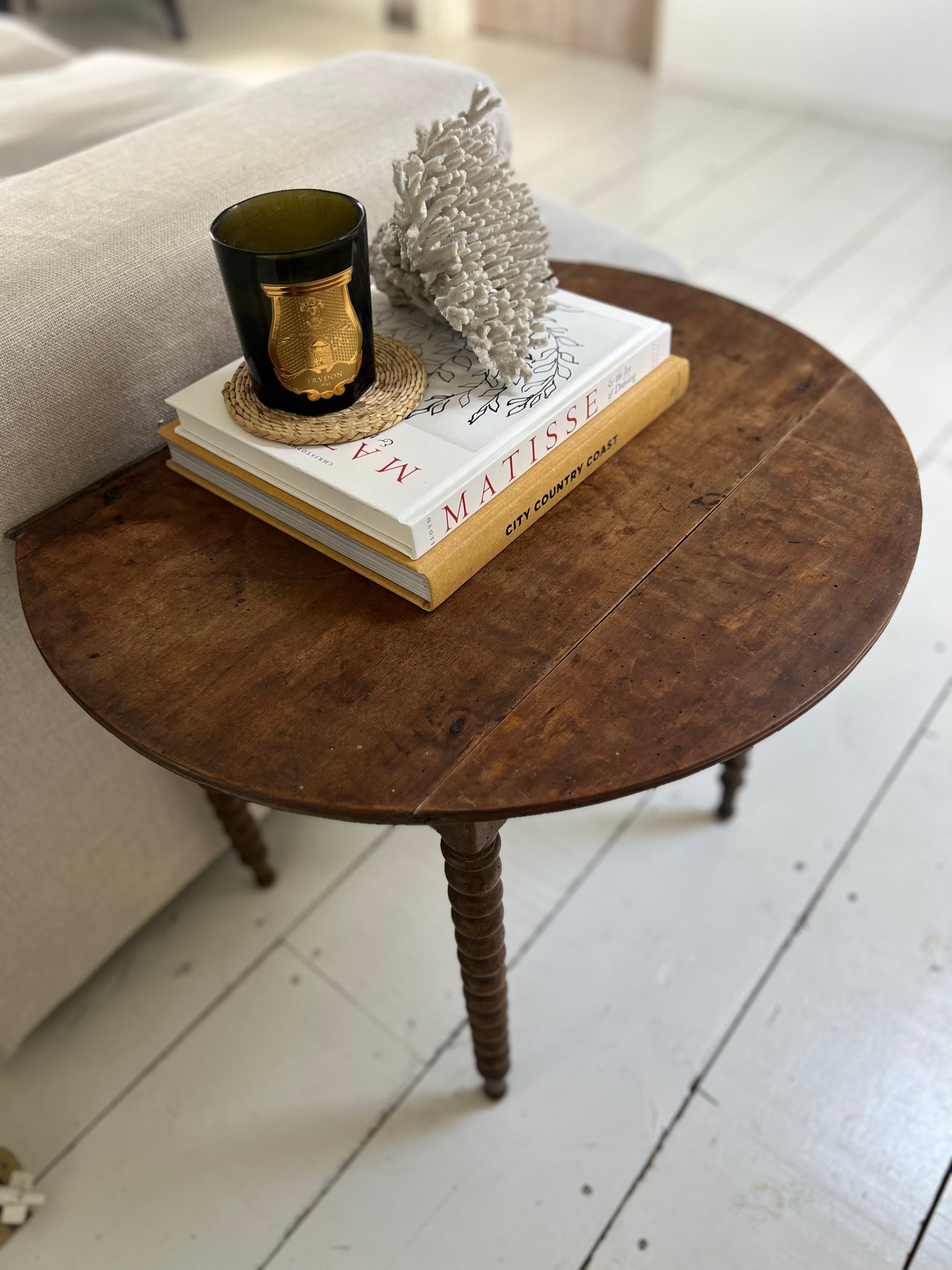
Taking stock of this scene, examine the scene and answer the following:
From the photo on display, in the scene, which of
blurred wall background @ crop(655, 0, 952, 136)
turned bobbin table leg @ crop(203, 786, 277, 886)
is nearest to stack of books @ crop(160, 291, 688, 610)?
turned bobbin table leg @ crop(203, 786, 277, 886)

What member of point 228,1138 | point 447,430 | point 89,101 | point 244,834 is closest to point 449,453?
point 447,430

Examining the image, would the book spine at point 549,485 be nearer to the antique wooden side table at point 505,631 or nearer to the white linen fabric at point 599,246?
the antique wooden side table at point 505,631

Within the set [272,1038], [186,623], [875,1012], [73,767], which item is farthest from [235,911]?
[875,1012]

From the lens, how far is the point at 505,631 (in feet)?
1.97

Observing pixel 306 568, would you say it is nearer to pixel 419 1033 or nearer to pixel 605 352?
pixel 605 352

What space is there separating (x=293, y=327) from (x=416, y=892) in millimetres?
662

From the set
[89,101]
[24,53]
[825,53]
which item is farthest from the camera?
[825,53]

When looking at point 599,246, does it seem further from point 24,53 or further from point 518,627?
point 24,53

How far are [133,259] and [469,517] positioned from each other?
12.7 inches

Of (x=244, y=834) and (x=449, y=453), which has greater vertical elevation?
(x=449, y=453)

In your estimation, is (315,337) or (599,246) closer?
(315,337)

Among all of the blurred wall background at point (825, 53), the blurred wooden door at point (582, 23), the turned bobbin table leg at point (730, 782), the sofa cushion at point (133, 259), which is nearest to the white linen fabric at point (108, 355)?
the sofa cushion at point (133, 259)

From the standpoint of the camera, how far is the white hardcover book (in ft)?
1.97

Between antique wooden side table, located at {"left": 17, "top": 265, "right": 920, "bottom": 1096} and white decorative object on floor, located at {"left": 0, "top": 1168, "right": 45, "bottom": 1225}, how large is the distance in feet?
1.51
